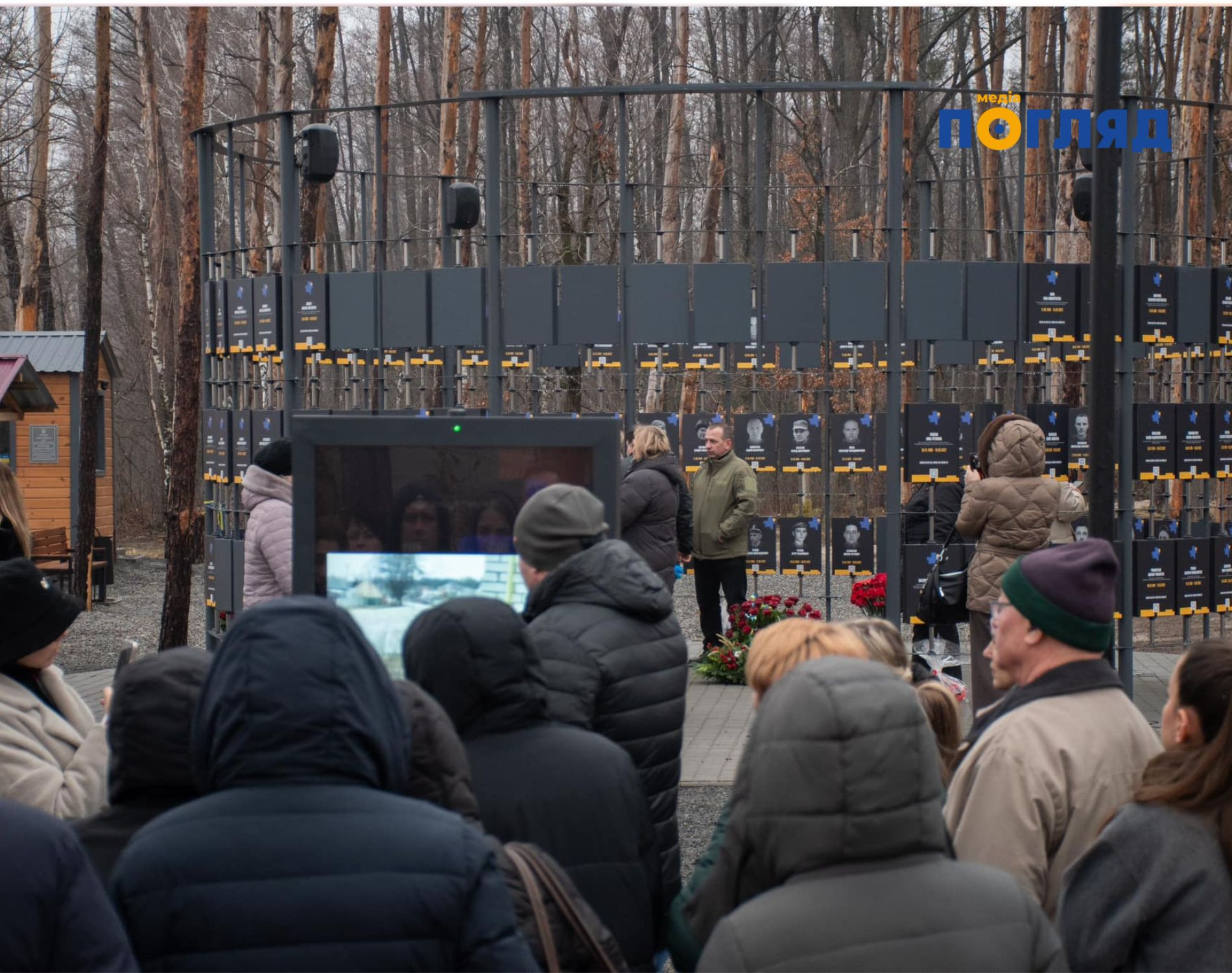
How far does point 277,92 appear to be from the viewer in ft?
74.0

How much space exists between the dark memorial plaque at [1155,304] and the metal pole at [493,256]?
15.4ft

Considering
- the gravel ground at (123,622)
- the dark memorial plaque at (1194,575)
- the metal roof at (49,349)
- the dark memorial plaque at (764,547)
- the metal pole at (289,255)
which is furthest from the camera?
the metal roof at (49,349)

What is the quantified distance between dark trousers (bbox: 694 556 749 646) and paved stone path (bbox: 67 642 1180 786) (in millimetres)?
595

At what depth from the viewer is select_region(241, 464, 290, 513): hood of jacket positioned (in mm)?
7840

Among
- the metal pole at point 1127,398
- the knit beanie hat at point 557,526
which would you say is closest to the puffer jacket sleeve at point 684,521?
the metal pole at point 1127,398

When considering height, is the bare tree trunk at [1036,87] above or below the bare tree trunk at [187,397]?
above

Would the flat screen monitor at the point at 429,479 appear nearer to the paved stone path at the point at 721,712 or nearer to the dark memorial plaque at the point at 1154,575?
the paved stone path at the point at 721,712

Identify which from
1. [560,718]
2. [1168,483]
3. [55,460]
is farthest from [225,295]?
[1168,483]

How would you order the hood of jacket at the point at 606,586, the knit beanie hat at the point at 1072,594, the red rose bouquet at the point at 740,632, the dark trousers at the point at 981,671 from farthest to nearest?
the red rose bouquet at the point at 740,632 → the dark trousers at the point at 981,671 → the hood of jacket at the point at 606,586 → the knit beanie hat at the point at 1072,594

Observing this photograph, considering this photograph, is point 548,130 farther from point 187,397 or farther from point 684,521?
point 684,521

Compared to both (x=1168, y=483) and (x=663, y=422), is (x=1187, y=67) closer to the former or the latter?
(x=1168, y=483)

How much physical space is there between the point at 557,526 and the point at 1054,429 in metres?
8.59

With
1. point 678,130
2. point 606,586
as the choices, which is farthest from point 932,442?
point 678,130

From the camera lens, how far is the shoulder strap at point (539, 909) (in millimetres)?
2773
